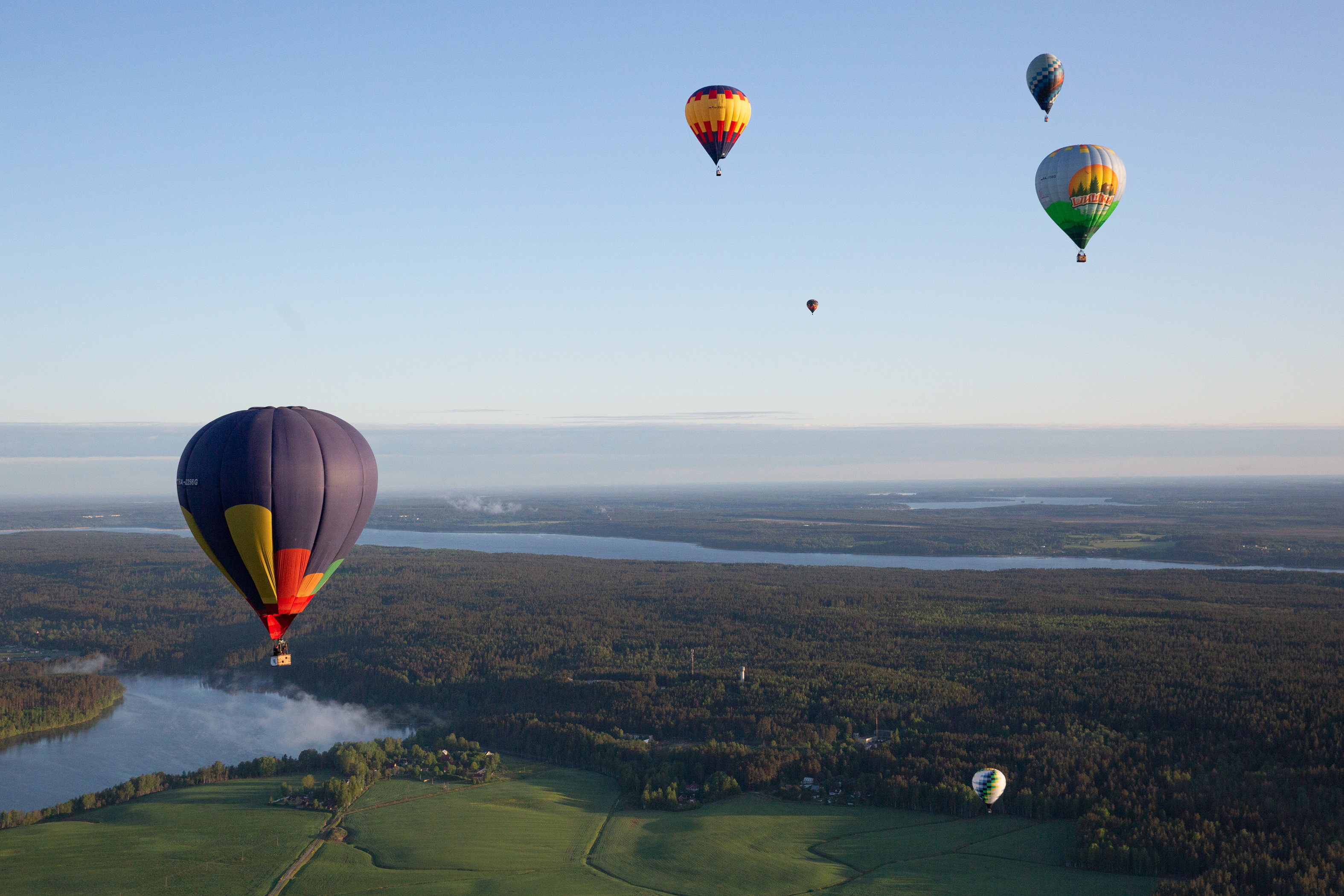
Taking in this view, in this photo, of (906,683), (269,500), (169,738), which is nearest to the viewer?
(269,500)

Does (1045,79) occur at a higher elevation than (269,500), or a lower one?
higher

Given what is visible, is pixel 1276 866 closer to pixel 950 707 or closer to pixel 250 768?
pixel 950 707

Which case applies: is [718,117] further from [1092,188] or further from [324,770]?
[324,770]

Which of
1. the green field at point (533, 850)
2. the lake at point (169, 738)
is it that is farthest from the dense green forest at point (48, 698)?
the green field at point (533, 850)

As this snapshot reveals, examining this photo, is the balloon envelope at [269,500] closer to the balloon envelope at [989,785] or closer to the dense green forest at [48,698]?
the balloon envelope at [989,785]

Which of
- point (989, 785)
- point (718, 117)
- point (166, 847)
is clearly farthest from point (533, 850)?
point (718, 117)

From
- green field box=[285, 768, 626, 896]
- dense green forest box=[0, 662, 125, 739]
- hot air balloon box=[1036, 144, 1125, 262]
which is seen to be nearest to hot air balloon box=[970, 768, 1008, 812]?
green field box=[285, 768, 626, 896]

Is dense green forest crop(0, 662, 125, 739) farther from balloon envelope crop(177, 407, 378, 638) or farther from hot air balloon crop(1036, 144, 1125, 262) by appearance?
hot air balloon crop(1036, 144, 1125, 262)

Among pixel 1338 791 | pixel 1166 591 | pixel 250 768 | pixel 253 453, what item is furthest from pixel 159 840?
pixel 1166 591
